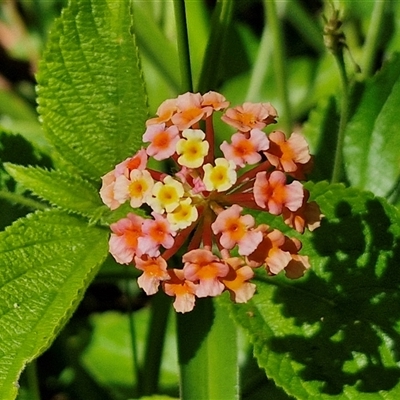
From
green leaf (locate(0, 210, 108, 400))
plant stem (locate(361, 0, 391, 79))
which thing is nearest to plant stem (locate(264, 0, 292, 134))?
plant stem (locate(361, 0, 391, 79))

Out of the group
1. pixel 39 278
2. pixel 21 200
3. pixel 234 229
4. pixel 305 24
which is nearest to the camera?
pixel 234 229

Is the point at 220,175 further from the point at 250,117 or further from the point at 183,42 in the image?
the point at 183,42

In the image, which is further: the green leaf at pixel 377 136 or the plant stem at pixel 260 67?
the plant stem at pixel 260 67

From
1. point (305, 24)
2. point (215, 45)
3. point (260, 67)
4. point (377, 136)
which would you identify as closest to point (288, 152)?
point (215, 45)

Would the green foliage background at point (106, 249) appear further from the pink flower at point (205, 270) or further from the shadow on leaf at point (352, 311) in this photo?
the pink flower at point (205, 270)

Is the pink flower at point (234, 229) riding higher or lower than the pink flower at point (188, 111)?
lower

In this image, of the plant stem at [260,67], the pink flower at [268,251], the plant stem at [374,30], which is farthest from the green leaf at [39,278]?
the plant stem at [260,67]

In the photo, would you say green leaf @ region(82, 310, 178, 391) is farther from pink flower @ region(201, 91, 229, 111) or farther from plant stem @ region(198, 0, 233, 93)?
pink flower @ region(201, 91, 229, 111)

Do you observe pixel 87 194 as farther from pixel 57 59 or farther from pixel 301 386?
pixel 301 386
